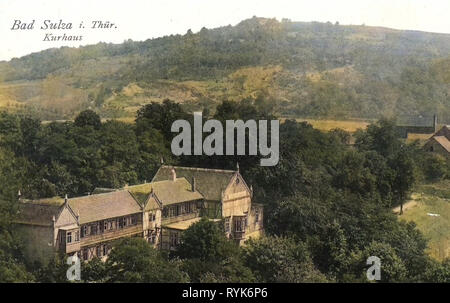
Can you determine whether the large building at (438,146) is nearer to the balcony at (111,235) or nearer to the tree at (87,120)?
the tree at (87,120)

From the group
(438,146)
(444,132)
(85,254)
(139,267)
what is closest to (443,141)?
(438,146)

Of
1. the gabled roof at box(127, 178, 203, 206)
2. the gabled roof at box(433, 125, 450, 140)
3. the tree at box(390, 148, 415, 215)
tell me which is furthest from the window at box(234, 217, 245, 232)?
the gabled roof at box(433, 125, 450, 140)

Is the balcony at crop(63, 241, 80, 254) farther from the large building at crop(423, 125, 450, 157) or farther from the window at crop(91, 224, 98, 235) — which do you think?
the large building at crop(423, 125, 450, 157)

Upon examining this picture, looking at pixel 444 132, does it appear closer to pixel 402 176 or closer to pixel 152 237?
pixel 402 176

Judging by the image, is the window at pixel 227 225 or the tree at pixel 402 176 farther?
the tree at pixel 402 176

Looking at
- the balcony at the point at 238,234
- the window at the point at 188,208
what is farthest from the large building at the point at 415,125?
the window at the point at 188,208
